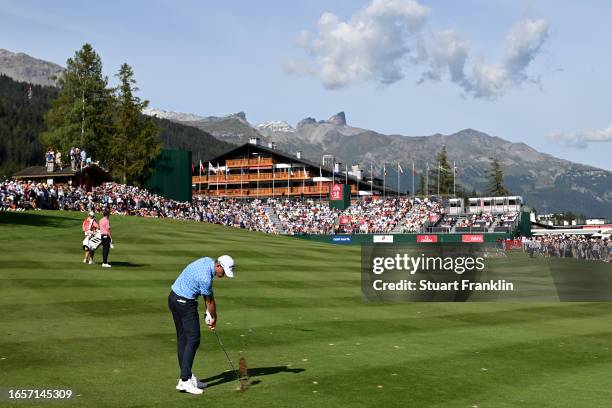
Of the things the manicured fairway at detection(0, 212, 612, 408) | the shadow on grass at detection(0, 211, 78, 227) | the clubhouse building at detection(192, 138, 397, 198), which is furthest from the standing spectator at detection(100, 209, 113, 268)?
the clubhouse building at detection(192, 138, 397, 198)

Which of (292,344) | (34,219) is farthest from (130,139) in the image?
(292,344)

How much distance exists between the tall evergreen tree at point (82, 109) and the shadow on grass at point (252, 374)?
7921cm

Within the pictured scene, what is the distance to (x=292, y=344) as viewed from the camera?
15320mm

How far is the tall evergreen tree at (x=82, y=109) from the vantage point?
8719cm

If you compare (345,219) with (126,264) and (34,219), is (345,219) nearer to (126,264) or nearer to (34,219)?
(34,219)

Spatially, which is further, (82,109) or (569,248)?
(82,109)

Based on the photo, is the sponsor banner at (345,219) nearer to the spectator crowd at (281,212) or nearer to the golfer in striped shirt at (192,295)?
the spectator crowd at (281,212)

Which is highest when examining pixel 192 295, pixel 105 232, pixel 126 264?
pixel 105 232

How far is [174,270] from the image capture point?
27.6 m

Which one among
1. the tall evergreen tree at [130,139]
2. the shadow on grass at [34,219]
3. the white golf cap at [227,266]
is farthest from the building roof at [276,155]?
the white golf cap at [227,266]

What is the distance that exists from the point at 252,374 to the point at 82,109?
8175 centimetres

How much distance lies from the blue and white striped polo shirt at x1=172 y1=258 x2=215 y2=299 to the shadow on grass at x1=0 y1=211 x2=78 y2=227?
31665mm

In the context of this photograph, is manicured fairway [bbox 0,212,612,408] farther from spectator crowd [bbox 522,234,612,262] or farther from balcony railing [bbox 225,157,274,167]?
balcony railing [bbox 225,157,274,167]

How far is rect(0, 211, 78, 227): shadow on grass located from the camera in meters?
40.5
